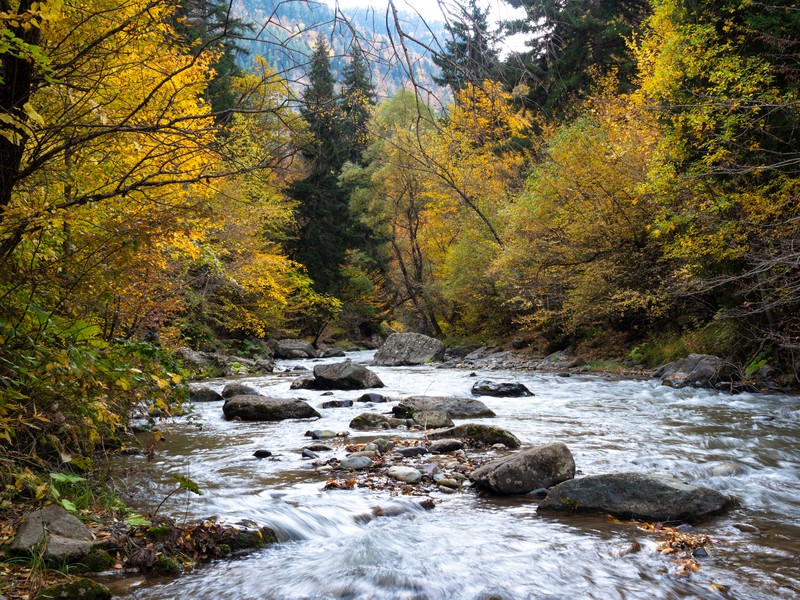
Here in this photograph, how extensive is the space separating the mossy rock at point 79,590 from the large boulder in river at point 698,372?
12.5 m

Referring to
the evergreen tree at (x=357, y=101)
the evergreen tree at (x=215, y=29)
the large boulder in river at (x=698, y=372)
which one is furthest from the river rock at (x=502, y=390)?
the evergreen tree at (x=357, y=101)

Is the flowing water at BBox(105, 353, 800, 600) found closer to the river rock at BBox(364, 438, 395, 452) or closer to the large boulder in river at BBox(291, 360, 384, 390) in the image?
the river rock at BBox(364, 438, 395, 452)

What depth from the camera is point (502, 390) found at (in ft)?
42.5

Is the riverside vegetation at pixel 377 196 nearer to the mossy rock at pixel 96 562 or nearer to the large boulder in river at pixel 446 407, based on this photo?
the mossy rock at pixel 96 562

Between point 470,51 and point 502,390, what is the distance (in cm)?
1137

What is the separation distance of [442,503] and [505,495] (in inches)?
27.6

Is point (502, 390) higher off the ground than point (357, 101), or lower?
lower

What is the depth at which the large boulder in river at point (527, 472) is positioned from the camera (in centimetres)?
558

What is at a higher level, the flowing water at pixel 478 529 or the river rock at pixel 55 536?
the river rock at pixel 55 536

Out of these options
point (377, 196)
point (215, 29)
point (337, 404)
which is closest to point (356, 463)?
point (337, 404)

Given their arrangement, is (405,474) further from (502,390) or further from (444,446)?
(502,390)

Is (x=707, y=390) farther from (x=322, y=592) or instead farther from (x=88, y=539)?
(x=88, y=539)

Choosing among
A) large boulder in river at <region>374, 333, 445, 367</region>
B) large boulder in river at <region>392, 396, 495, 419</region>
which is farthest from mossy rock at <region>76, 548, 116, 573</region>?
large boulder in river at <region>374, 333, 445, 367</region>

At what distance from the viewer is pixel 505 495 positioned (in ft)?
18.2
